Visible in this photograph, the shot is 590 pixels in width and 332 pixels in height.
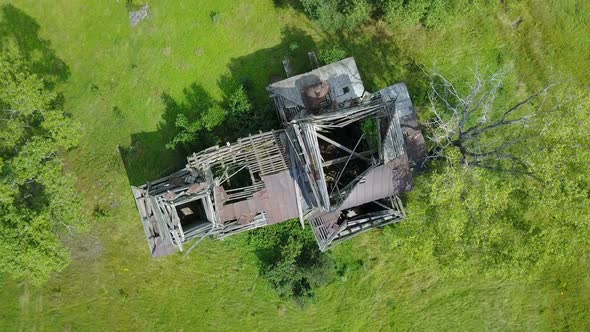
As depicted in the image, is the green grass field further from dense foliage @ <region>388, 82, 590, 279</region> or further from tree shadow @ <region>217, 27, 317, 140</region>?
dense foliage @ <region>388, 82, 590, 279</region>

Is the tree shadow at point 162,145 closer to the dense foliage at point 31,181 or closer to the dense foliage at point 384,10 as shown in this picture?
the dense foliage at point 31,181

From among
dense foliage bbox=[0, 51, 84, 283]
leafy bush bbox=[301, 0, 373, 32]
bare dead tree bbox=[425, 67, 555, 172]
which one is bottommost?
bare dead tree bbox=[425, 67, 555, 172]

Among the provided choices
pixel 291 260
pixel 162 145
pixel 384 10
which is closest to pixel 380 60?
pixel 384 10

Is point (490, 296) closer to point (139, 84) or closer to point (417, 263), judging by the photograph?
point (417, 263)

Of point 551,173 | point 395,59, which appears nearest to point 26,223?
point 395,59

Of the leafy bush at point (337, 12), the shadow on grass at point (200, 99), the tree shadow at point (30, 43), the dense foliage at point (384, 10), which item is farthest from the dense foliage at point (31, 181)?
the dense foliage at point (384, 10)

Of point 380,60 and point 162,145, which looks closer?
point 380,60

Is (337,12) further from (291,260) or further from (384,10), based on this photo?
(291,260)

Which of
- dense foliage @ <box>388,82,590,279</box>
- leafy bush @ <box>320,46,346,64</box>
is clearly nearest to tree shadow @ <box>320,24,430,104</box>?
leafy bush @ <box>320,46,346,64</box>
